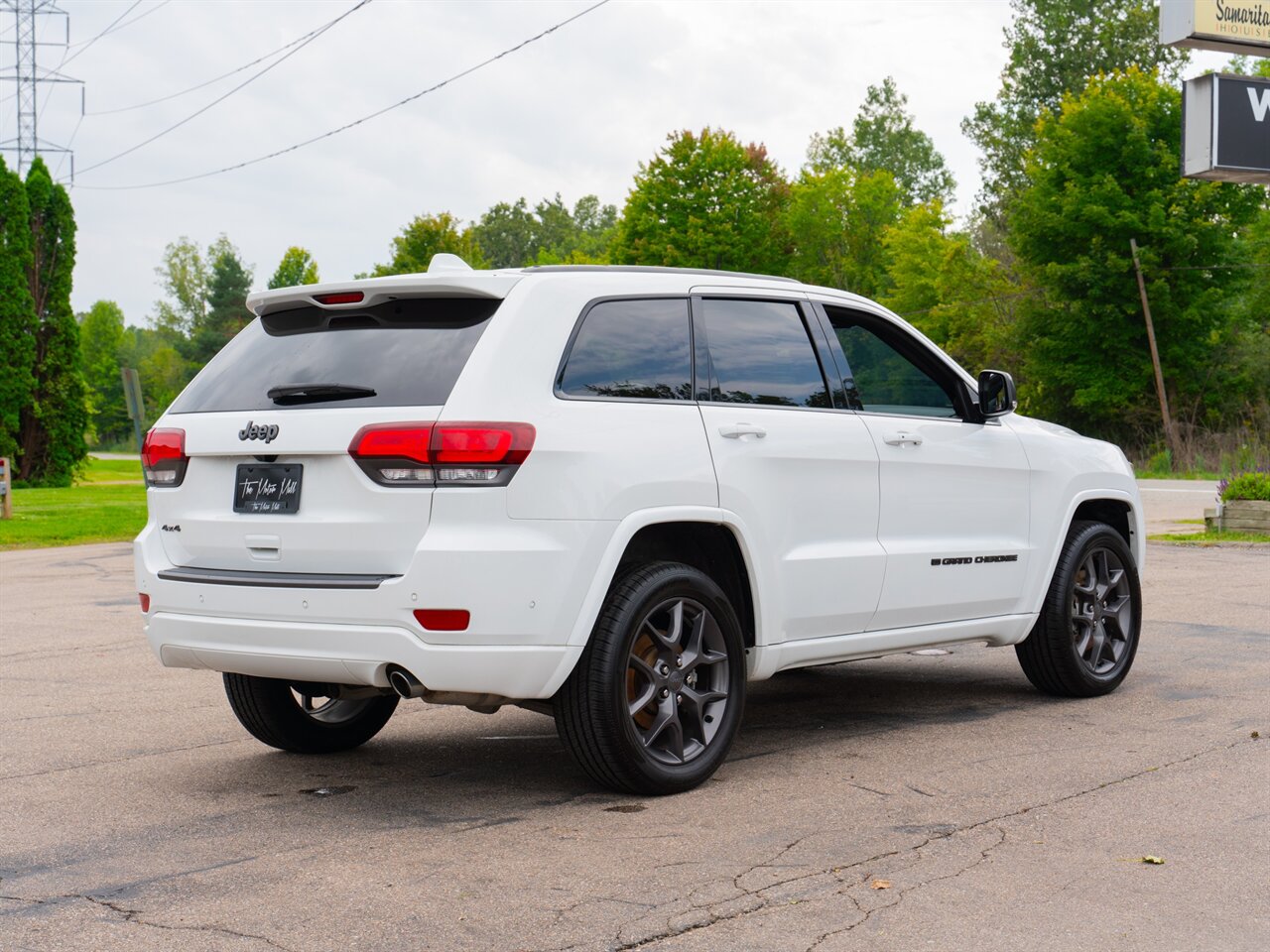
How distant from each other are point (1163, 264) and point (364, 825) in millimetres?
45111

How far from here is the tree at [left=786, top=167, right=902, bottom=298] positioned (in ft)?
230

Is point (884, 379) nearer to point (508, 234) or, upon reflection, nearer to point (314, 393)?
point (314, 393)

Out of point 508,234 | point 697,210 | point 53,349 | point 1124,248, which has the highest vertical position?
point 508,234

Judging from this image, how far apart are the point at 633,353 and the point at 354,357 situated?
40.6 inches

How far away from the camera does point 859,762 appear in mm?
6051

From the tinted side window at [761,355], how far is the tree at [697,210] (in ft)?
182

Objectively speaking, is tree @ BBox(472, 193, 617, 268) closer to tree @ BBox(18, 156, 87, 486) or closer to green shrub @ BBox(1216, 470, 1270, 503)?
tree @ BBox(18, 156, 87, 486)

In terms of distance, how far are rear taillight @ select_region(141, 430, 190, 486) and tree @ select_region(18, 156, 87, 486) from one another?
35470 mm

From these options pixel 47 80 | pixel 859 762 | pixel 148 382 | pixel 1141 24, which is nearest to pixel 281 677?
pixel 859 762

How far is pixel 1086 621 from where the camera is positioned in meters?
7.58

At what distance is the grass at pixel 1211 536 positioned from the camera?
59.5 feet

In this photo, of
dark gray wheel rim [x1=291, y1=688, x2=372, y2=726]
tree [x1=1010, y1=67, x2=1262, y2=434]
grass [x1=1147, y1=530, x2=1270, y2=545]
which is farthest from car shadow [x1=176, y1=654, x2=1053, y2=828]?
tree [x1=1010, y1=67, x2=1262, y2=434]

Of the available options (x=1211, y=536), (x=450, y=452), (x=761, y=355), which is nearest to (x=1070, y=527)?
(x=761, y=355)

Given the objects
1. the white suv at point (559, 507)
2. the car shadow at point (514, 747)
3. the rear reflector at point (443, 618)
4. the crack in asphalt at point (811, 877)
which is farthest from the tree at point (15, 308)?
the crack in asphalt at point (811, 877)
